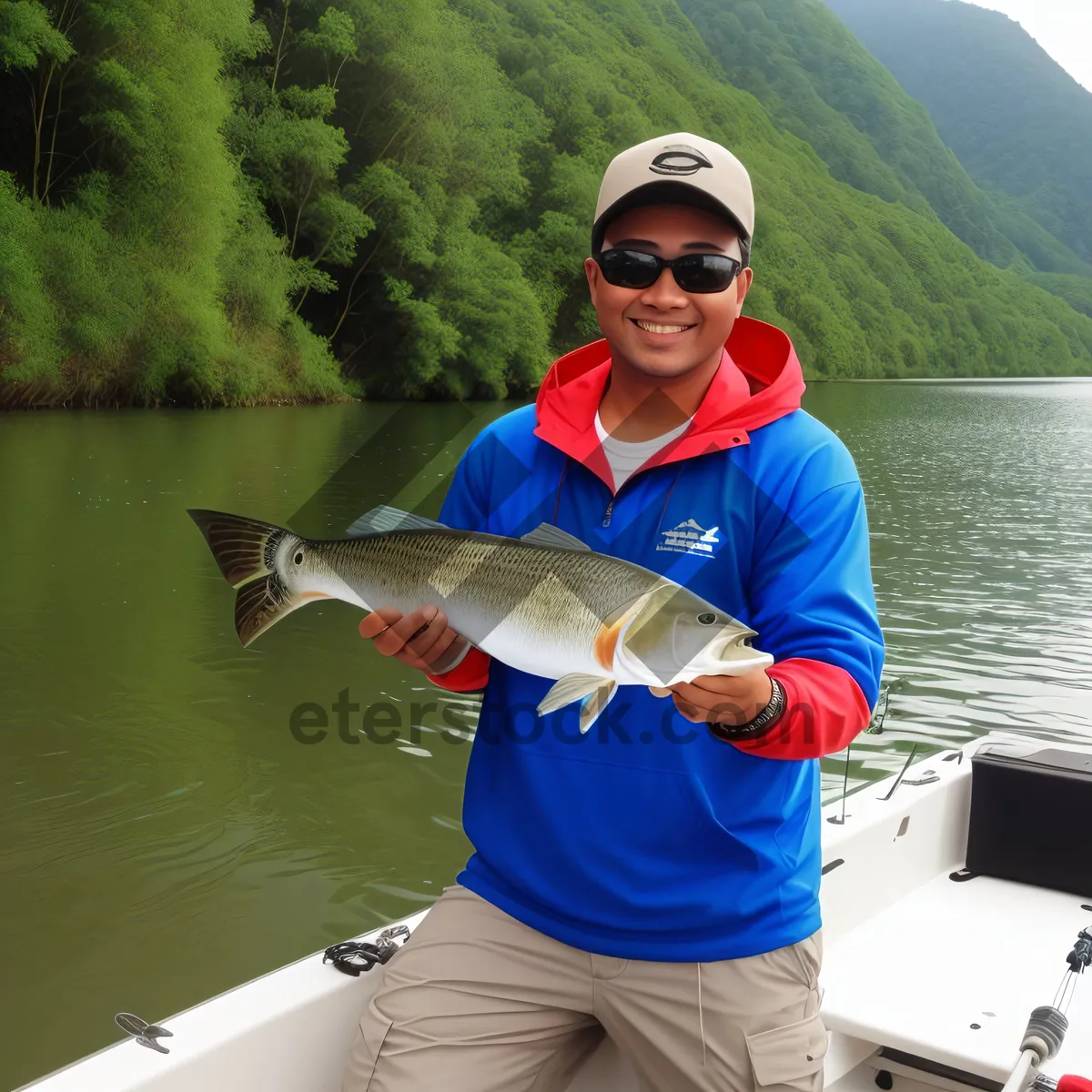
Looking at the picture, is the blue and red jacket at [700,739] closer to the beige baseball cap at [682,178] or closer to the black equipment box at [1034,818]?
the beige baseball cap at [682,178]

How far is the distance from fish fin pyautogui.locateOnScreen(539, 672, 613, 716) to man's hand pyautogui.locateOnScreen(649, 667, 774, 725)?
99 mm

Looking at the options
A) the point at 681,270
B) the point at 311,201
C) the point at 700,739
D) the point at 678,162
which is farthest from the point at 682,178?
the point at 311,201

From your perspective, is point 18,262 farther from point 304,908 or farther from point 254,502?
point 304,908

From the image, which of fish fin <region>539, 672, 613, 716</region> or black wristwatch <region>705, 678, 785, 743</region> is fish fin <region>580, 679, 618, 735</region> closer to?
fish fin <region>539, 672, 613, 716</region>

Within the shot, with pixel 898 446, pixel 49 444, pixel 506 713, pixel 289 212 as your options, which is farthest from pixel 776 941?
pixel 289 212

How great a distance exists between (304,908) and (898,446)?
1158 inches

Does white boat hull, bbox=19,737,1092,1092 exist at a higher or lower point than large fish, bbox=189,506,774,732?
lower

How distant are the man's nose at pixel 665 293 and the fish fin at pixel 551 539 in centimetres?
57

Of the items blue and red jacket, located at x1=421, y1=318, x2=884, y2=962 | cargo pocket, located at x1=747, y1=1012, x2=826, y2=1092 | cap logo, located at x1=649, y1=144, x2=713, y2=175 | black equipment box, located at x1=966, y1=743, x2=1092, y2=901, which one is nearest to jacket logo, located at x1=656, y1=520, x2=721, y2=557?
blue and red jacket, located at x1=421, y1=318, x2=884, y2=962

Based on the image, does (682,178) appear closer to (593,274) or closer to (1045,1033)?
(593,274)

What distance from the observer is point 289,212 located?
4072 cm

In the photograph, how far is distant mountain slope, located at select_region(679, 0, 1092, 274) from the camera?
531ft

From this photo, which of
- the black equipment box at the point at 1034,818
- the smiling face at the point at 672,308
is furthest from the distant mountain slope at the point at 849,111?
the smiling face at the point at 672,308

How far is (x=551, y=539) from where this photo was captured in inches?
83.3
